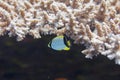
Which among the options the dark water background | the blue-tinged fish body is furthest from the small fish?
the dark water background

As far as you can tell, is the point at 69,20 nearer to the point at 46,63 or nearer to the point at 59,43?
the point at 59,43

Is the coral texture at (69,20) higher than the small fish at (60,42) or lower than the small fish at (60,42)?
higher

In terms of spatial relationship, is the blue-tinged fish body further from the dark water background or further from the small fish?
the dark water background

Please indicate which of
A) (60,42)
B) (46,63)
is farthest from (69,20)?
(46,63)

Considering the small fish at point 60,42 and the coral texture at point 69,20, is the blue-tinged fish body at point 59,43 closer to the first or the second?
the small fish at point 60,42

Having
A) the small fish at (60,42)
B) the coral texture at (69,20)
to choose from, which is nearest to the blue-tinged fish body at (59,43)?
the small fish at (60,42)

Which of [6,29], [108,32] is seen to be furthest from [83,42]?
[6,29]
